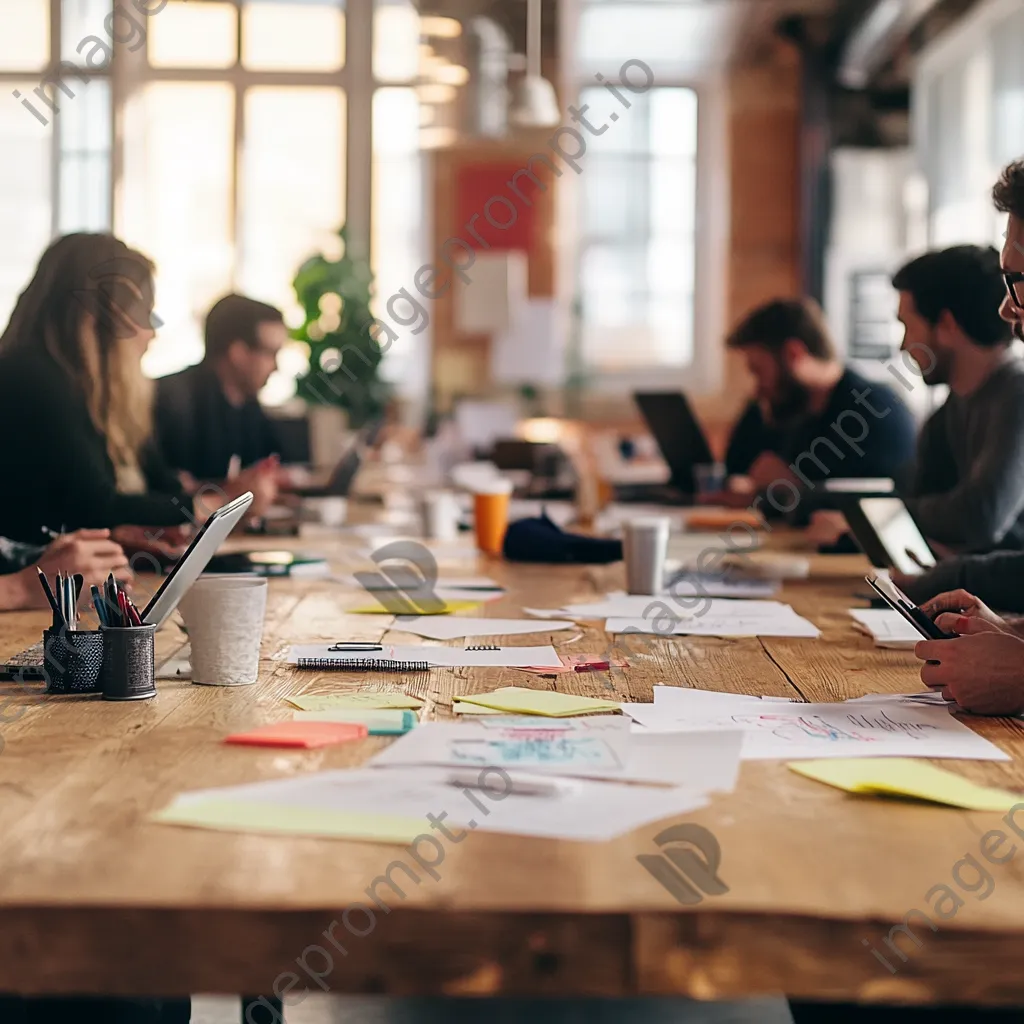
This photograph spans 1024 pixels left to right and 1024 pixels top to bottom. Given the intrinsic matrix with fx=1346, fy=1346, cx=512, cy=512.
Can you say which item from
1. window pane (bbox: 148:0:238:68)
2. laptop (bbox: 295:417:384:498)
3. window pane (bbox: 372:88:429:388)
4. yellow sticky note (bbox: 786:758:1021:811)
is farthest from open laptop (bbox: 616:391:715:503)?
window pane (bbox: 148:0:238:68)

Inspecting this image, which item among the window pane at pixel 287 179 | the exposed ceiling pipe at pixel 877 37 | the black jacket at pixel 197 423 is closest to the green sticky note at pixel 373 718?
the black jacket at pixel 197 423

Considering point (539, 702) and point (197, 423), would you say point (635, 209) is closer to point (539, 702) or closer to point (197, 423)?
point (197, 423)

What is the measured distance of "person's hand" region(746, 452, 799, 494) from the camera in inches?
161

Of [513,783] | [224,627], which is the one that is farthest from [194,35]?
[513,783]

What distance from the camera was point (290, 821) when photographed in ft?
3.24

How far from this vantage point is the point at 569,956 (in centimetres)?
82

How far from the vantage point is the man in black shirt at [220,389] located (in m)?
4.73

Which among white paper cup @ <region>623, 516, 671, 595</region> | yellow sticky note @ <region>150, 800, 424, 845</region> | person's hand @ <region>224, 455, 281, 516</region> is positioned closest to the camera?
yellow sticky note @ <region>150, 800, 424, 845</region>

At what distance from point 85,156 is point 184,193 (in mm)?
673

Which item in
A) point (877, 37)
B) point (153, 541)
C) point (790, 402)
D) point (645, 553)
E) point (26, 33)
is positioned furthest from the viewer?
point (26, 33)

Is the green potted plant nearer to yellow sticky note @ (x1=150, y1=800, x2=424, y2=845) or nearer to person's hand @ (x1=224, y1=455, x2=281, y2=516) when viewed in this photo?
person's hand @ (x1=224, y1=455, x2=281, y2=516)

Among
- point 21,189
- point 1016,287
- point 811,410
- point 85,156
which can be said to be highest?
point 85,156

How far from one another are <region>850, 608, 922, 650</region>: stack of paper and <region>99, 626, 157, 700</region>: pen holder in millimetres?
933

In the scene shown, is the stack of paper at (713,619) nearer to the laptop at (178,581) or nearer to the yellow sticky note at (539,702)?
the yellow sticky note at (539,702)
